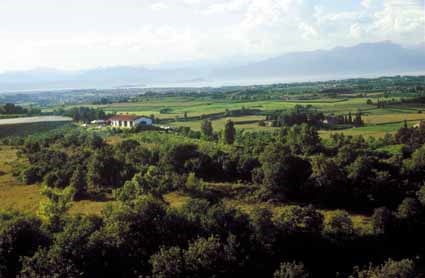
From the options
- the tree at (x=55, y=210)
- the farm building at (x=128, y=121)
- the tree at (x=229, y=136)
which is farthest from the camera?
the farm building at (x=128, y=121)

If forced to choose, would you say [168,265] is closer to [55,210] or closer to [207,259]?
[207,259]

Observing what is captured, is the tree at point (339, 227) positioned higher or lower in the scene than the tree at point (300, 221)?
lower

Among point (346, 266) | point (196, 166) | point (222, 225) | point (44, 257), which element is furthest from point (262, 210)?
point (196, 166)

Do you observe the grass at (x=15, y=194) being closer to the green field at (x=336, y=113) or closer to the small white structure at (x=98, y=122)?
the green field at (x=336, y=113)

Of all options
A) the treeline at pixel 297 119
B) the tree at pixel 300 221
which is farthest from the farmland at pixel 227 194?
the treeline at pixel 297 119

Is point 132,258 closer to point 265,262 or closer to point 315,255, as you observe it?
point 265,262

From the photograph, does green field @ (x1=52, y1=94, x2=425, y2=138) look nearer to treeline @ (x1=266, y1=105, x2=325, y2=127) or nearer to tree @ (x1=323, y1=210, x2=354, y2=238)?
treeline @ (x1=266, y1=105, x2=325, y2=127)

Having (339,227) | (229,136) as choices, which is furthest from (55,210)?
(229,136)

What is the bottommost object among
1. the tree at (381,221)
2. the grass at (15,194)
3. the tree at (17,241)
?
the tree at (381,221)
